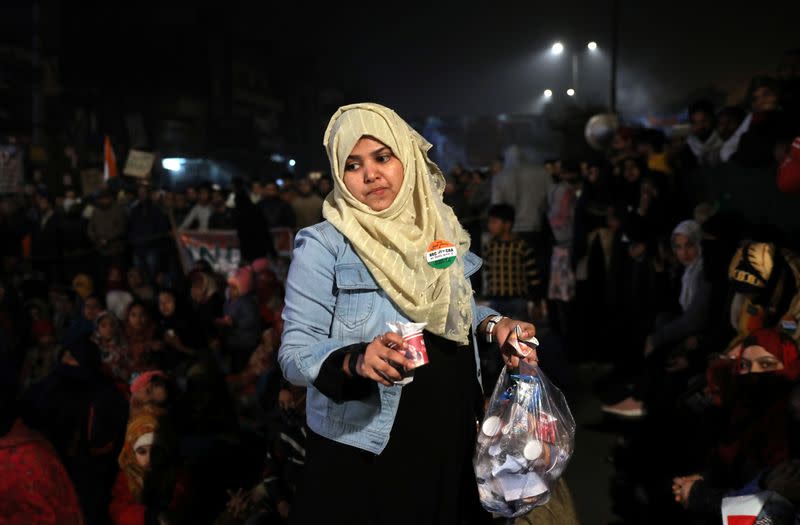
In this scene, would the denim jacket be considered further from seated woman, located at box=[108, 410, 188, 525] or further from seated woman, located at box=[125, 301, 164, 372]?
seated woman, located at box=[125, 301, 164, 372]

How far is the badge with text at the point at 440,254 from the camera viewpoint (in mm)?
2430

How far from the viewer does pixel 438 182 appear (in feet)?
8.98

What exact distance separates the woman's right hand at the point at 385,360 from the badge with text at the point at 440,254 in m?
0.46

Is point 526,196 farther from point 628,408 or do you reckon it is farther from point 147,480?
point 147,480

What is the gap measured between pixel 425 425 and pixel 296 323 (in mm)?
475

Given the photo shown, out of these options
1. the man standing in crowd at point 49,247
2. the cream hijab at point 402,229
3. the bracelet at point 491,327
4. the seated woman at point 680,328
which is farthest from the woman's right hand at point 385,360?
the man standing in crowd at point 49,247

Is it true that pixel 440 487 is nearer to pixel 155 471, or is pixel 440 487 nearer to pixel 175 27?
pixel 155 471

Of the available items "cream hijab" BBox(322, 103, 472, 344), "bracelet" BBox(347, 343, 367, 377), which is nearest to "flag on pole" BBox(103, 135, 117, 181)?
"cream hijab" BBox(322, 103, 472, 344)

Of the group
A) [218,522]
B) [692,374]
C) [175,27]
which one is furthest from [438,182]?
[175,27]

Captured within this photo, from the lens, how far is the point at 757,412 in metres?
4.38

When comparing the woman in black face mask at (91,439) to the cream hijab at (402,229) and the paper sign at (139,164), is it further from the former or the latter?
the paper sign at (139,164)

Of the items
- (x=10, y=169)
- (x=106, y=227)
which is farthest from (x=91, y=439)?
(x=10, y=169)

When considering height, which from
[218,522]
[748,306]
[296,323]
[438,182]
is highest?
[438,182]

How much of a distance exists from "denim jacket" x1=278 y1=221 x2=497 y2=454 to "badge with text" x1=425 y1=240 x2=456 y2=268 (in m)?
0.18
